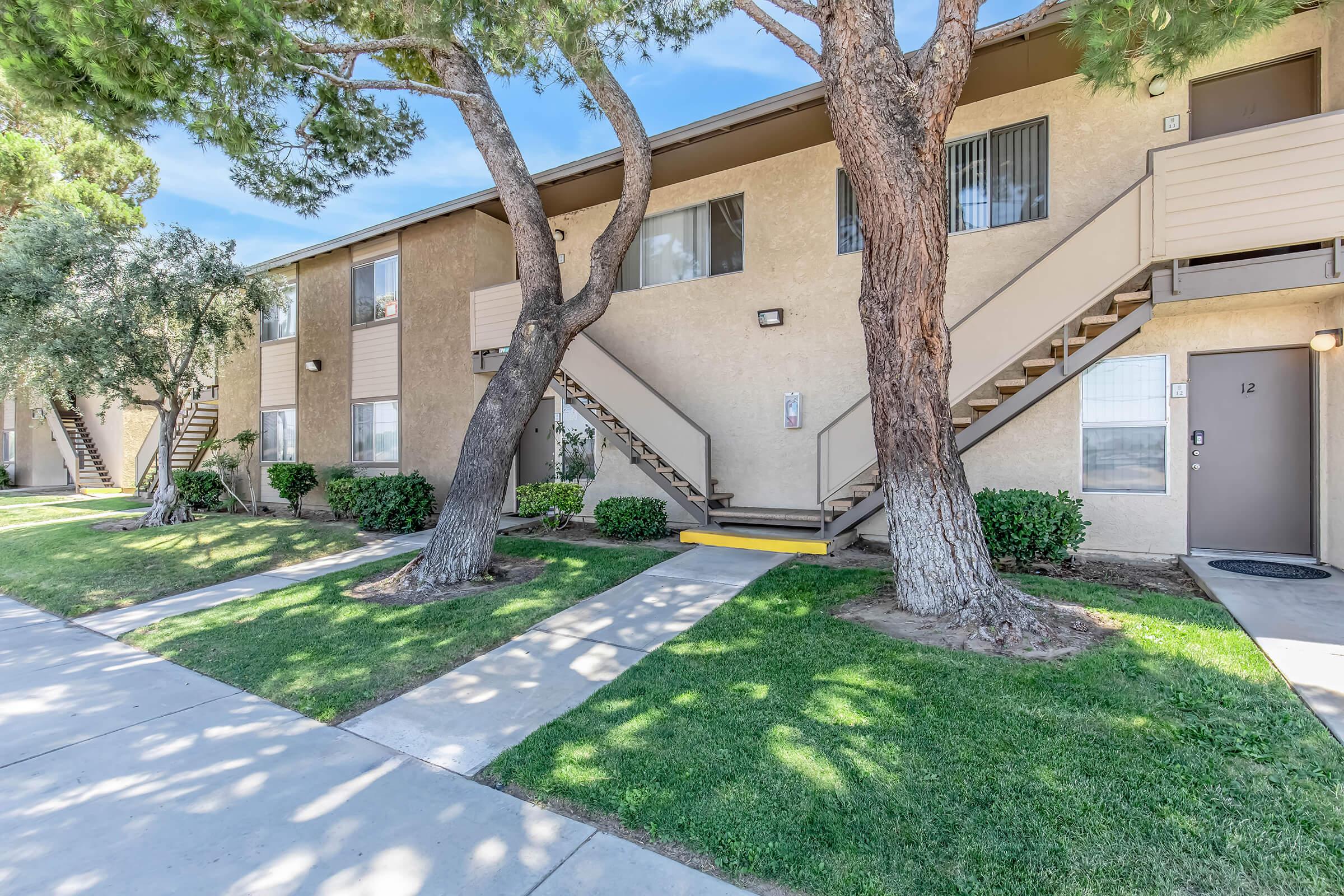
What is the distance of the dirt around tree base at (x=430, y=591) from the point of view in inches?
240

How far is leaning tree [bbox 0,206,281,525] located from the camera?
980 centimetres

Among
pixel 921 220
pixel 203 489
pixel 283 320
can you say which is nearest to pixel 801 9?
pixel 921 220

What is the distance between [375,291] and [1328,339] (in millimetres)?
15025

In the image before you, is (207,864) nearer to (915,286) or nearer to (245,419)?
(915,286)

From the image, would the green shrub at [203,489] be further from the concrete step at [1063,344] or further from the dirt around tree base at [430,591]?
the concrete step at [1063,344]

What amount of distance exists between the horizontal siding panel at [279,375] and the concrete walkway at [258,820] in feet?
39.0

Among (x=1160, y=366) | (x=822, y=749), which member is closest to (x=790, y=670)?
(x=822, y=749)

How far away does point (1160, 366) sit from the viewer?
678 centimetres

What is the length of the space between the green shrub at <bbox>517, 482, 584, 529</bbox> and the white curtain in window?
3.71m

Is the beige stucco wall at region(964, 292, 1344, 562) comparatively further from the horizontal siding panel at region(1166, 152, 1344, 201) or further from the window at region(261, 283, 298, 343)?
the window at region(261, 283, 298, 343)

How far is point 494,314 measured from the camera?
1044 cm

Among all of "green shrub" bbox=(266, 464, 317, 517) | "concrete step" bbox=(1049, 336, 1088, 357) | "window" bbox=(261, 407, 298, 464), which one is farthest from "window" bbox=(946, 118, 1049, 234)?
"window" bbox=(261, 407, 298, 464)

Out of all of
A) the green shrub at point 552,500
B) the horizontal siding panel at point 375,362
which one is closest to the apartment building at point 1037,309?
the green shrub at point 552,500

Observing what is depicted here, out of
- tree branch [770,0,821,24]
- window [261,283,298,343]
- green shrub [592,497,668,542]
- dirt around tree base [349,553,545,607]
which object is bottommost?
dirt around tree base [349,553,545,607]
